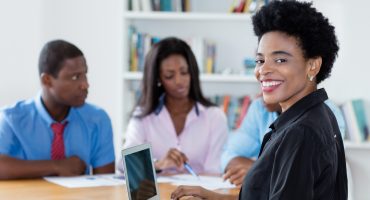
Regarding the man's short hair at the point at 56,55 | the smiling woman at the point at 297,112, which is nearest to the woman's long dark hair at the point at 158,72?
the man's short hair at the point at 56,55

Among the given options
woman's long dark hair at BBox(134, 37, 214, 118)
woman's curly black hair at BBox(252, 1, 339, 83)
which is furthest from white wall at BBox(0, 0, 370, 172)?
woman's curly black hair at BBox(252, 1, 339, 83)

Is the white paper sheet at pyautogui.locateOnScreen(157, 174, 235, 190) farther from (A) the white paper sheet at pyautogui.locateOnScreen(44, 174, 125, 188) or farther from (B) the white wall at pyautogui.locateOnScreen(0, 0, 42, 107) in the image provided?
(B) the white wall at pyautogui.locateOnScreen(0, 0, 42, 107)

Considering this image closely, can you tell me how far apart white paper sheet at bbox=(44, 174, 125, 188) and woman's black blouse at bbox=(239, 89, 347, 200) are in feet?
3.05

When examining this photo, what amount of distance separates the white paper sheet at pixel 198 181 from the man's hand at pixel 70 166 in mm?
349

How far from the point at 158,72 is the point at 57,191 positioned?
1247 millimetres

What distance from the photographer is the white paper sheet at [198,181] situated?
93.9 inches

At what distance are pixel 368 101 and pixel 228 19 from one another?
1132mm

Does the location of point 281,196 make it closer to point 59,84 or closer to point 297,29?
point 297,29

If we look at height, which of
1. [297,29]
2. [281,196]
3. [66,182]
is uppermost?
[297,29]

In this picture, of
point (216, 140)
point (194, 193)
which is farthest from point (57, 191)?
point (216, 140)

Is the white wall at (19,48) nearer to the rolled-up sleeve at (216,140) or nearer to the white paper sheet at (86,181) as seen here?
the rolled-up sleeve at (216,140)

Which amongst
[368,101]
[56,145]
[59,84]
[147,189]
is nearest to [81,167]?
[56,145]

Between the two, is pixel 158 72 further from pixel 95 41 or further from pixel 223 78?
pixel 95 41

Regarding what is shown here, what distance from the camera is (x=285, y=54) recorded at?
1.60 metres
